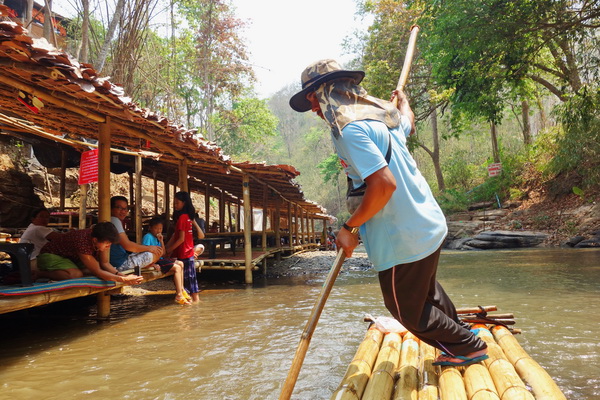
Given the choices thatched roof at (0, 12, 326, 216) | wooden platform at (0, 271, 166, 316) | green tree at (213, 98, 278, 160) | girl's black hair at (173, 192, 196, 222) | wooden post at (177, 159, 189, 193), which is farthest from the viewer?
green tree at (213, 98, 278, 160)

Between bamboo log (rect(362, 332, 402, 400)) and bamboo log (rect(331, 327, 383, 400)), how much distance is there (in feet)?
0.11

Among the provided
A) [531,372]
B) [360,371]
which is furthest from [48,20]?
[531,372]

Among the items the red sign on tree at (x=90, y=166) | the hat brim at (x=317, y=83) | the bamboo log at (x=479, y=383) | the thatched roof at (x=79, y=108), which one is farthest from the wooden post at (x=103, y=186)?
the bamboo log at (x=479, y=383)

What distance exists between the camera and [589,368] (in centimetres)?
307

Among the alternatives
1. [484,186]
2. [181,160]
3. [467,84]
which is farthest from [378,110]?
[484,186]

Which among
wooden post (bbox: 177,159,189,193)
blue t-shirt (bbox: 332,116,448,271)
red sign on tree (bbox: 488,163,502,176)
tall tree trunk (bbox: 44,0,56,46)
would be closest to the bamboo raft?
blue t-shirt (bbox: 332,116,448,271)

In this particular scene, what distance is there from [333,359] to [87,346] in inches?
101

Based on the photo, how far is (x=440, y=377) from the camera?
7.57 feet

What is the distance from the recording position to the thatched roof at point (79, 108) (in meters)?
3.55

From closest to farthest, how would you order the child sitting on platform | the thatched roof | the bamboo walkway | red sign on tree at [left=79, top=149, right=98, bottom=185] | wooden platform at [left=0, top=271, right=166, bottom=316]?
1. the bamboo walkway
2. the thatched roof
3. wooden platform at [left=0, top=271, right=166, bottom=316]
4. red sign on tree at [left=79, top=149, right=98, bottom=185]
5. the child sitting on platform

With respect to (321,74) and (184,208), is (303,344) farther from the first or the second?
(184,208)

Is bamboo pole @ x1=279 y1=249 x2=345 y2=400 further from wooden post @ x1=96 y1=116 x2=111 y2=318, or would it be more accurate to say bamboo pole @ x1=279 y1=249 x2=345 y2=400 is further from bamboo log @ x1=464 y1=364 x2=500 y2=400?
wooden post @ x1=96 y1=116 x2=111 y2=318

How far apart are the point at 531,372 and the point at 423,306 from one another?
0.64 m

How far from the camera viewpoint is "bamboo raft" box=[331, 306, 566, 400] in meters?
2.04
